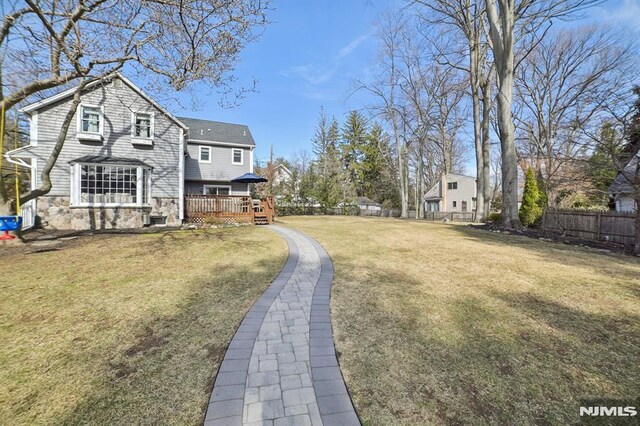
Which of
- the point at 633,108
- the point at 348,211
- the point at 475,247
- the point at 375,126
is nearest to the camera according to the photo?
the point at 633,108

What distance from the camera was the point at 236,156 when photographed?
65.7 feet

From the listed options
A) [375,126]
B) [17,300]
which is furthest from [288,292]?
[375,126]

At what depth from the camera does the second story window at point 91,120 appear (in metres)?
12.7

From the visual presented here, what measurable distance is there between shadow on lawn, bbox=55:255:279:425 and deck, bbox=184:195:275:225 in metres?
10.2

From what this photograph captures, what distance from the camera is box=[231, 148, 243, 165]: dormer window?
19.9 metres

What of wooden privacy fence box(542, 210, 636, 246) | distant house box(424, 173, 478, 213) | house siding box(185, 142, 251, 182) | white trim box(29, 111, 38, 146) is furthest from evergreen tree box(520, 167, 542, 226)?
white trim box(29, 111, 38, 146)

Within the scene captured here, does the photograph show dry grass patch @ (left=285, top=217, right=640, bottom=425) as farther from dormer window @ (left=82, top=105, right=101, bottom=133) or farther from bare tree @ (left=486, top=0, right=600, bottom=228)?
dormer window @ (left=82, top=105, right=101, bottom=133)

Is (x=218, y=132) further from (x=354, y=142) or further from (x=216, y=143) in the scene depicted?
(x=354, y=142)

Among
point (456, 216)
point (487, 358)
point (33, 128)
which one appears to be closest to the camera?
point (487, 358)

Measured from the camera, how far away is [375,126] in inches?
1673

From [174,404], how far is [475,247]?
881cm

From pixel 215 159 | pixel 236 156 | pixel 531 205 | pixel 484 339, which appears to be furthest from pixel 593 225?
pixel 215 159

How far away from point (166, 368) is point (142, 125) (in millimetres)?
14765

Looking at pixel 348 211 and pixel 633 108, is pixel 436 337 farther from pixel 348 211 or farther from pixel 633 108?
pixel 348 211
